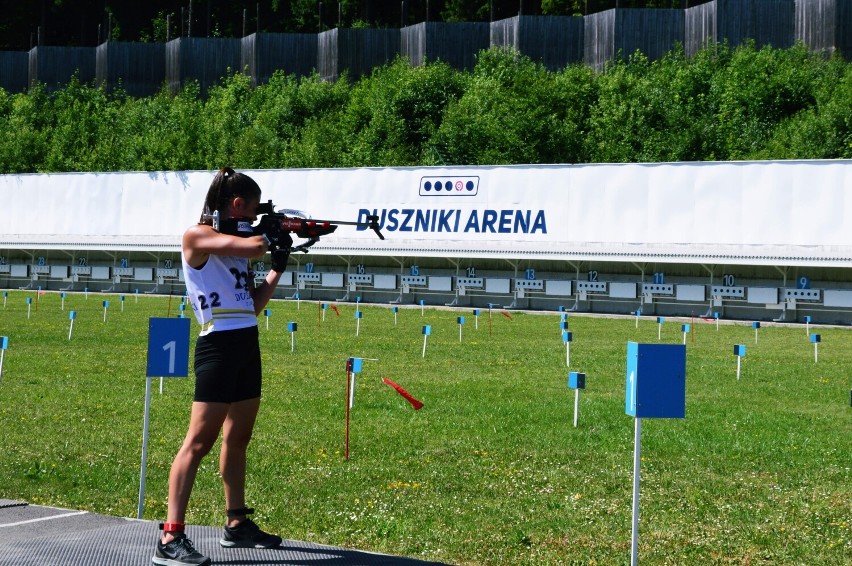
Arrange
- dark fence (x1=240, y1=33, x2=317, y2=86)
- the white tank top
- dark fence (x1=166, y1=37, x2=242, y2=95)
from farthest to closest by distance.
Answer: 1. dark fence (x1=166, y1=37, x2=242, y2=95)
2. dark fence (x1=240, y1=33, x2=317, y2=86)
3. the white tank top

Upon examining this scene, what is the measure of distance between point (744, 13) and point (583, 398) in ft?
193

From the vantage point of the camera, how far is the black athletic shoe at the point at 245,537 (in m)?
7.62

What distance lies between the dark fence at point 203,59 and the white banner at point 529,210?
28566 mm

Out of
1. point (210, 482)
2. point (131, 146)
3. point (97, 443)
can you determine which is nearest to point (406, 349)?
point (97, 443)

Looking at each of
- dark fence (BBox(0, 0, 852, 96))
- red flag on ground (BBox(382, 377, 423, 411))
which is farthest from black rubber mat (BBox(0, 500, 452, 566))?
dark fence (BBox(0, 0, 852, 96))

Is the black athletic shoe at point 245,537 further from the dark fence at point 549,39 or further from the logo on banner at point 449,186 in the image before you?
the dark fence at point 549,39

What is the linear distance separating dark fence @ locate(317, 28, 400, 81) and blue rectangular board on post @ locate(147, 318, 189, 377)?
243 feet

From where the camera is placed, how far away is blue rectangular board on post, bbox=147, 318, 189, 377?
921 cm

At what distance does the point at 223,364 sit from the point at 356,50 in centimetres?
7763

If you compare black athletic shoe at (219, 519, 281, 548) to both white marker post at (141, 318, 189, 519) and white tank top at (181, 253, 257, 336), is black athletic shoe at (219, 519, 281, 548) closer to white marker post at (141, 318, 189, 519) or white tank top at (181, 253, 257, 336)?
white tank top at (181, 253, 257, 336)

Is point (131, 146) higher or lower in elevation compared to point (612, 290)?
higher

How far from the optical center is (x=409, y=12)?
93.9 m

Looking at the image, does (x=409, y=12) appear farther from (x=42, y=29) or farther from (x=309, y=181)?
(x=309, y=181)

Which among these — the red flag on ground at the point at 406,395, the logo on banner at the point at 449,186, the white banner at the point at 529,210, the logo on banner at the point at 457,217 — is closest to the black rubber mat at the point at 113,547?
the red flag on ground at the point at 406,395
